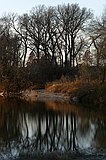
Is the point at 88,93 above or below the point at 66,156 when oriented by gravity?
above

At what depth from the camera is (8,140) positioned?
1622cm

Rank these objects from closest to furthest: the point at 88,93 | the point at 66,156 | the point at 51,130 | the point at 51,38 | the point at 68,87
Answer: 1. the point at 66,156
2. the point at 51,130
3. the point at 88,93
4. the point at 68,87
5. the point at 51,38

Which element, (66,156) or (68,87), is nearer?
(66,156)

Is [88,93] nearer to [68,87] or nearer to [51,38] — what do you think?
[68,87]

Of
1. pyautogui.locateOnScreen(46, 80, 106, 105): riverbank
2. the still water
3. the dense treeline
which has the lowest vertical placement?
the still water

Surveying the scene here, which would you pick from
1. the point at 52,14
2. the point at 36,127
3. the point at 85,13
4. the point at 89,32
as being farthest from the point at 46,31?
the point at 36,127

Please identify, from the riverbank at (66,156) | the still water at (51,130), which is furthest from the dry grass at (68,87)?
the riverbank at (66,156)

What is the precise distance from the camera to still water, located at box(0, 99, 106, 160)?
14.3m

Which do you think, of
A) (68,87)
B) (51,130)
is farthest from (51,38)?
(51,130)

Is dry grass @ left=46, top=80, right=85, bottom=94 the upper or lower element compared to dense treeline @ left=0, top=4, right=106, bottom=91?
lower

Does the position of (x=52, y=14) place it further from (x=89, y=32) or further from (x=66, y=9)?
(x=89, y=32)

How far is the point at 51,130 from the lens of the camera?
63.7 feet

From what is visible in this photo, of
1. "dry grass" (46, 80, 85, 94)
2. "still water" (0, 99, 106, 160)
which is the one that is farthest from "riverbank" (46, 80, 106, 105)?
"still water" (0, 99, 106, 160)

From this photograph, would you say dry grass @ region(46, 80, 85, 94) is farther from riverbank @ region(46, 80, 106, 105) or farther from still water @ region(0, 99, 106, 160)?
still water @ region(0, 99, 106, 160)
